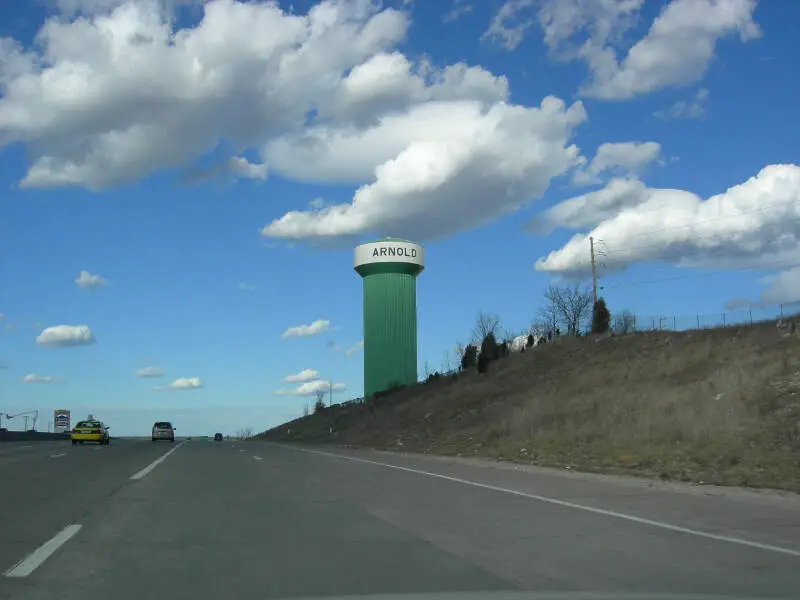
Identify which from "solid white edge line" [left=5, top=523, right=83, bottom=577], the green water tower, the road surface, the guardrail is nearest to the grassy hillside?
the road surface

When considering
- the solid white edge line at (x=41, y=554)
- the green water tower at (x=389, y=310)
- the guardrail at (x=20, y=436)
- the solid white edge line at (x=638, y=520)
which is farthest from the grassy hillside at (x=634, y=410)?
the guardrail at (x=20, y=436)

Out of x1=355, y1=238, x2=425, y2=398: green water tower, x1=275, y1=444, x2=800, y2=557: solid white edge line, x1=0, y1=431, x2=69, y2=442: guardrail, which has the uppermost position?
x1=355, y1=238, x2=425, y2=398: green water tower

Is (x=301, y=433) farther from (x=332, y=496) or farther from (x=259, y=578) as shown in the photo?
(x=259, y=578)

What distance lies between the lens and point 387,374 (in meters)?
94.9

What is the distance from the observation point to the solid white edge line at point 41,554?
829 centimetres

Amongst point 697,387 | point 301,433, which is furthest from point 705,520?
point 301,433

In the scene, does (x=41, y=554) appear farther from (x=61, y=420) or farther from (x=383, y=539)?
(x=61, y=420)

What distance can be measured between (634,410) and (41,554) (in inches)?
1246

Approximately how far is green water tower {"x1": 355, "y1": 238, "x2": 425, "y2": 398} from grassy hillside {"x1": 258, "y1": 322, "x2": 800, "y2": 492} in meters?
12.3

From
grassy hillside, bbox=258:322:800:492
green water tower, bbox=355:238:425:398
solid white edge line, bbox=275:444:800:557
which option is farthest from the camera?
green water tower, bbox=355:238:425:398

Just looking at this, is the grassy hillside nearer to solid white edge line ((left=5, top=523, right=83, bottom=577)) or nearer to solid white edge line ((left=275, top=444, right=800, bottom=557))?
solid white edge line ((left=275, top=444, right=800, bottom=557))

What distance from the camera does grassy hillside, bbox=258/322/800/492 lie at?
2406 centimetres

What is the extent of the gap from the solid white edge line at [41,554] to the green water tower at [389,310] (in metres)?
81.4

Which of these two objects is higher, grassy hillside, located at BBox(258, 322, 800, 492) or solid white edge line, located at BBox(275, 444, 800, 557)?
grassy hillside, located at BBox(258, 322, 800, 492)
